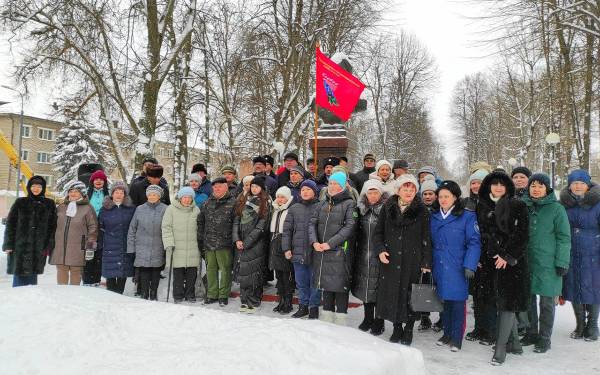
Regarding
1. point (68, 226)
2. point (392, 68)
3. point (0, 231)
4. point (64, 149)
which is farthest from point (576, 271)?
point (64, 149)

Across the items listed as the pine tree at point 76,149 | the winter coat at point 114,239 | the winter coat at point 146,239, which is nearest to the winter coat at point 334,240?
the winter coat at point 146,239

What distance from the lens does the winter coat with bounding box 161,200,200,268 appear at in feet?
19.0

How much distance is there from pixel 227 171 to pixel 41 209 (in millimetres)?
2776

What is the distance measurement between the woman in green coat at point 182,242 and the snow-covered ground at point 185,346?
165cm

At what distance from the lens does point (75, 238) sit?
5.70m

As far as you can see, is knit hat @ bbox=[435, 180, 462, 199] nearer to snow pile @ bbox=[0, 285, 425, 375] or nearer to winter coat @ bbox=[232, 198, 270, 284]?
snow pile @ bbox=[0, 285, 425, 375]

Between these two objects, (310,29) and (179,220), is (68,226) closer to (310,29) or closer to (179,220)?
(179,220)

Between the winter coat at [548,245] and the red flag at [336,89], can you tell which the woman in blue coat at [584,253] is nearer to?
the winter coat at [548,245]

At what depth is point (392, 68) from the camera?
105 feet

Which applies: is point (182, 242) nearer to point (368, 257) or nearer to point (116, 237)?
point (116, 237)

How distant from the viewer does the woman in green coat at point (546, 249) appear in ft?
13.9

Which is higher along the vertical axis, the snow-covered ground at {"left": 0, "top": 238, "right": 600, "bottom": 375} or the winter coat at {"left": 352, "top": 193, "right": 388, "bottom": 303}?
the winter coat at {"left": 352, "top": 193, "right": 388, "bottom": 303}

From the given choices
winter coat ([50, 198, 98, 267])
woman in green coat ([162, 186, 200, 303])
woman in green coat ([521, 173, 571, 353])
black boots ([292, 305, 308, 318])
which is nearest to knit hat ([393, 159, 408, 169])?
woman in green coat ([521, 173, 571, 353])

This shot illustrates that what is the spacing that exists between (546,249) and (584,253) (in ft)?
2.11
